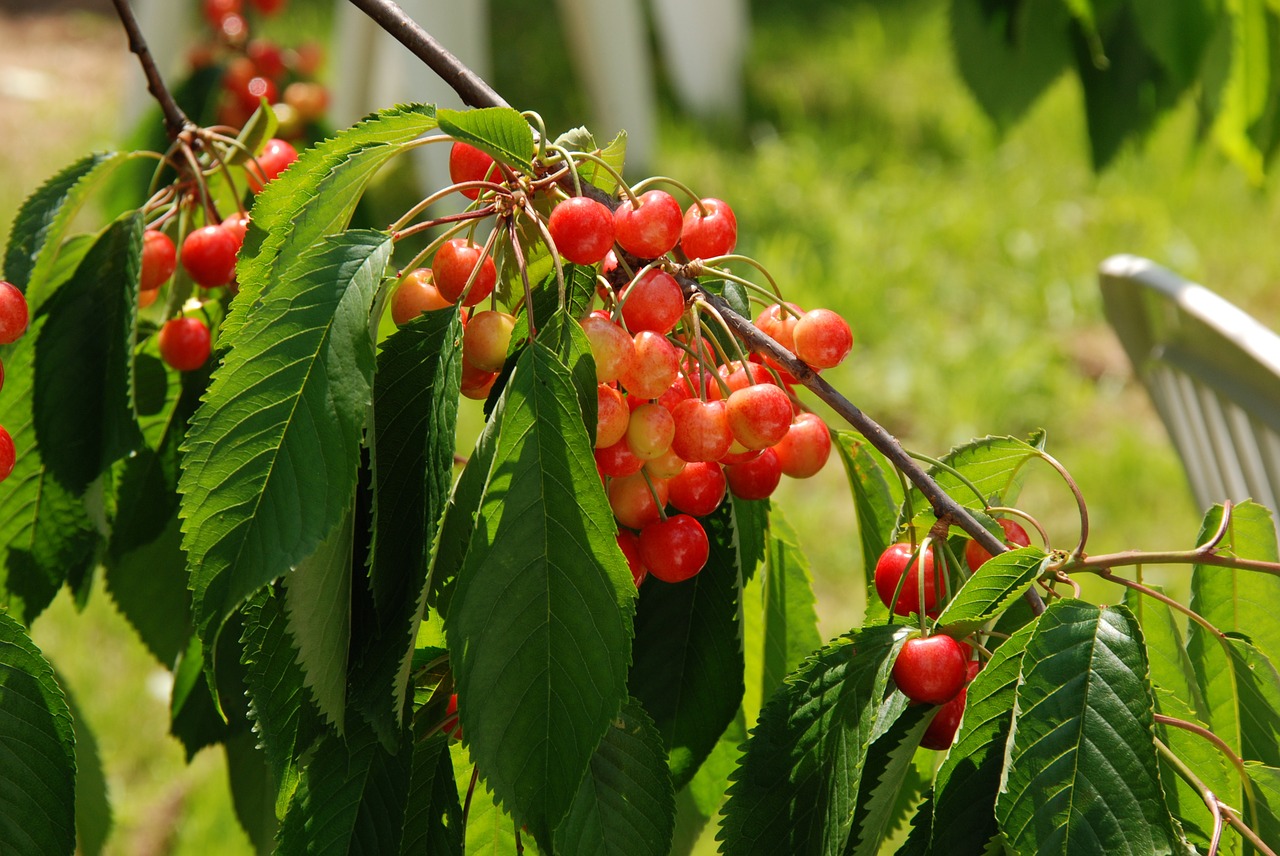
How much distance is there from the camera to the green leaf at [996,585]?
507 millimetres

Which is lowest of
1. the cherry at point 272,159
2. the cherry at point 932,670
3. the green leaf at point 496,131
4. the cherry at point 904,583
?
the cherry at point 932,670

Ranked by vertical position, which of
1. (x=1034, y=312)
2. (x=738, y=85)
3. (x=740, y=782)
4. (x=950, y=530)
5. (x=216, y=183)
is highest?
(x=738, y=85)

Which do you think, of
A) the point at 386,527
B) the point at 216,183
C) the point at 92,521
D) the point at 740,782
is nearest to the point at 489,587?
the point at 386,527

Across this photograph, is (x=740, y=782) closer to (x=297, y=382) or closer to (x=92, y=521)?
(x=297, y=382)

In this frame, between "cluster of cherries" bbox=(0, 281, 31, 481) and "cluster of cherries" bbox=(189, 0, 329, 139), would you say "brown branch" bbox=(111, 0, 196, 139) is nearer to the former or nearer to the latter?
"cluster of cherries" bbox=(0, 281, 31, 481)

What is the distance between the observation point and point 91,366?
659mm

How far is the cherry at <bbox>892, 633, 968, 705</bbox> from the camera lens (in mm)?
521

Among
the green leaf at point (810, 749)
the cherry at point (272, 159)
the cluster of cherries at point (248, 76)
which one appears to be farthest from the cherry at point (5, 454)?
the cluster of cherries at point (248, 76)

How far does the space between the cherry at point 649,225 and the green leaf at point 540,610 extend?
0.09 meters

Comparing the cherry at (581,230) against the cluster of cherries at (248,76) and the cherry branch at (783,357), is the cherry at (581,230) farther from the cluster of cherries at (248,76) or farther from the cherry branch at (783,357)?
the cluster of cherries at (248,76)

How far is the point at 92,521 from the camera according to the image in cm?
66

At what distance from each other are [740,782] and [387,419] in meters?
0.22

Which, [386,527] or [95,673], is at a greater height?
[95,673]

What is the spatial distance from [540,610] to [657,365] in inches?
4.8
